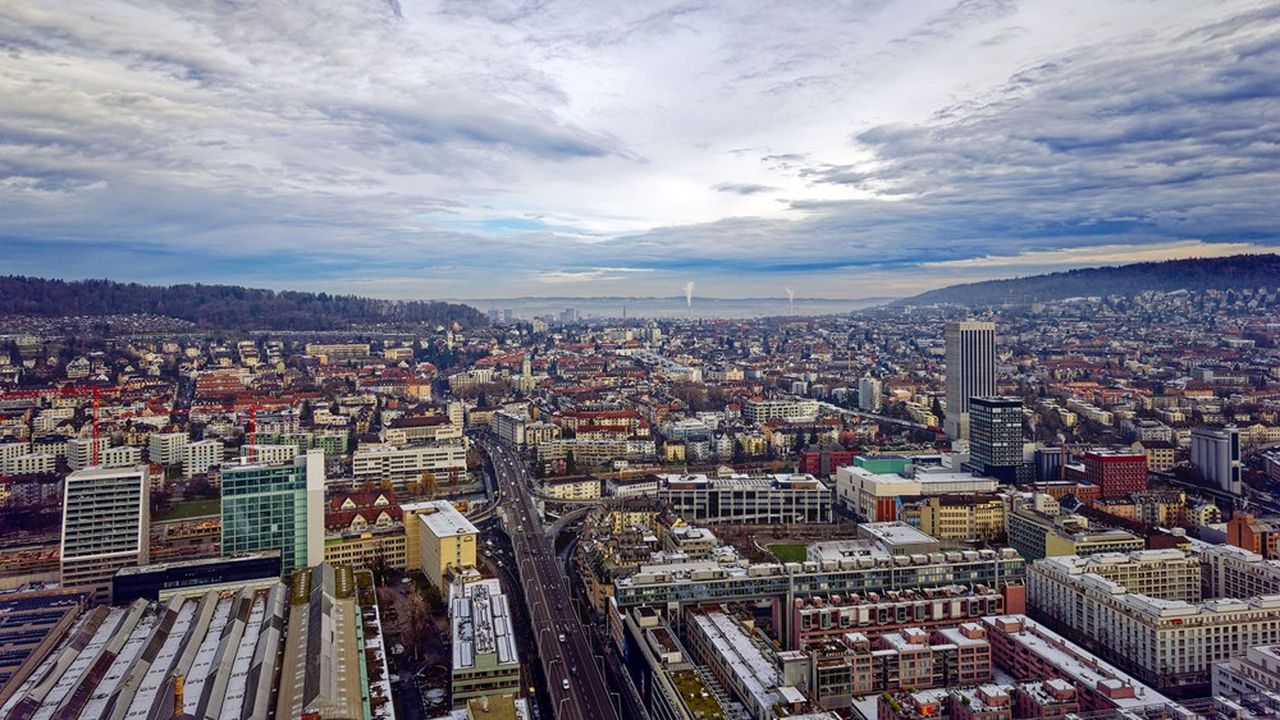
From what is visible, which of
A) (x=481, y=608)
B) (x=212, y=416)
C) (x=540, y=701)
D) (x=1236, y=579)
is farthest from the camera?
(x=212, y=416)

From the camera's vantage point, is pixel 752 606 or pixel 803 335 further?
pixel 803 335

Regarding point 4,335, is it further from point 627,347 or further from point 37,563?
point 627,347

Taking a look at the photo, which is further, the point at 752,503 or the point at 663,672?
the point at 752,503

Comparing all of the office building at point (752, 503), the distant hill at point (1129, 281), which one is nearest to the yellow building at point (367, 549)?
the office building at point (752, 503)

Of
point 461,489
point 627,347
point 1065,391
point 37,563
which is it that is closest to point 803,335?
point 627,347

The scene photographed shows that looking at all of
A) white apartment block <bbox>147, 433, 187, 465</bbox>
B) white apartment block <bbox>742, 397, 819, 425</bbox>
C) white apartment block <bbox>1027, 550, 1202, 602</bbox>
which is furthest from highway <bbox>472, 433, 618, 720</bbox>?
white apartment block <bbox>742, 397, 819, 425</bbox>

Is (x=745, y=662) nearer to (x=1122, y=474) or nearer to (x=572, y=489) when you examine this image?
(x=572, y=489)

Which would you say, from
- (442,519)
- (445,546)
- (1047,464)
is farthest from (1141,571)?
(442,519)
